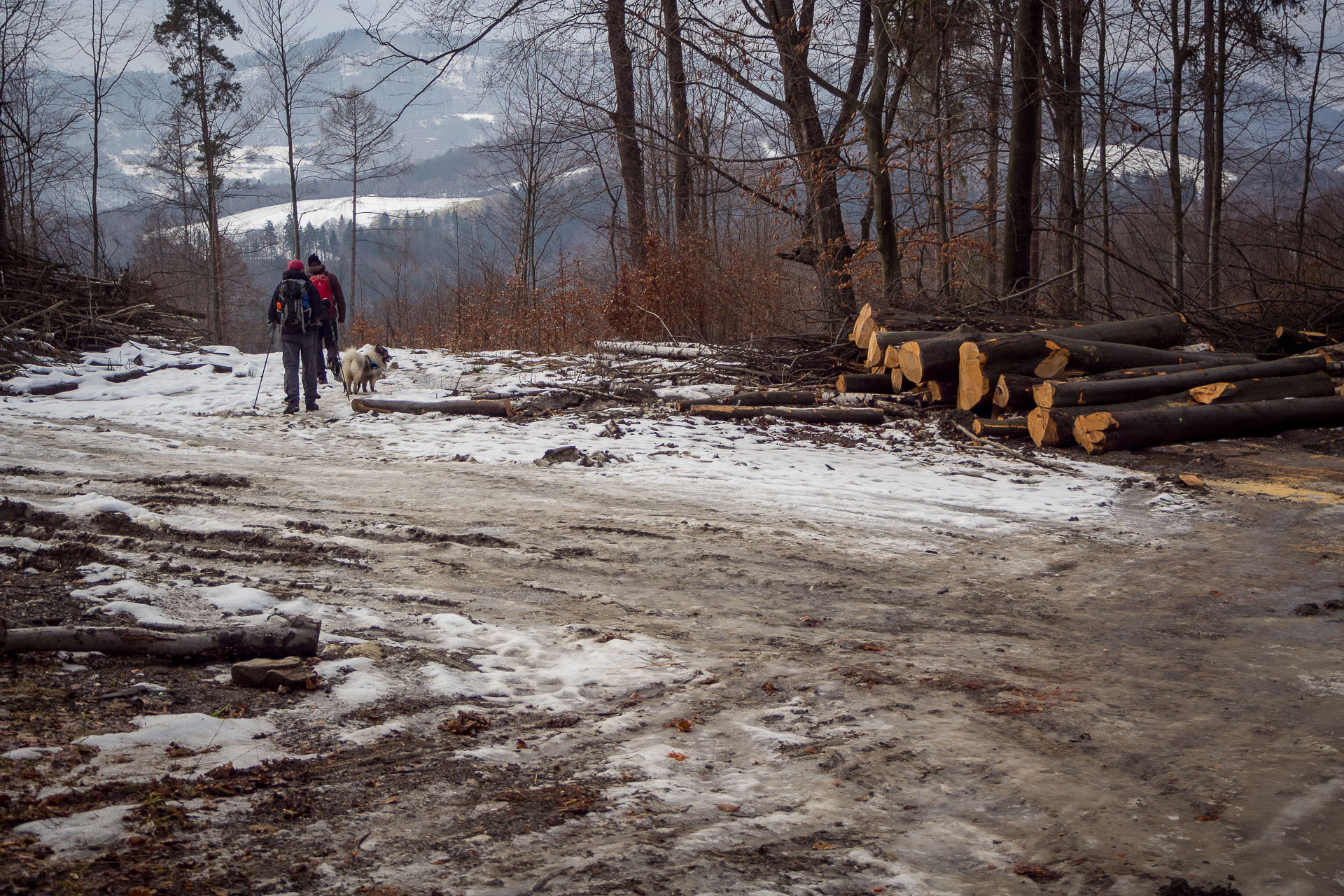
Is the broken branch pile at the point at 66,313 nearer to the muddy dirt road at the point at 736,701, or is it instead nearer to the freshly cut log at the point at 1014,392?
the muddy dirt road at the point at 736,701

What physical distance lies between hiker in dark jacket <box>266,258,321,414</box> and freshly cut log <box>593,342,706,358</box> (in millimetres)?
4598

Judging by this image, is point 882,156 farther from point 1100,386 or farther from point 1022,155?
point 1100,386

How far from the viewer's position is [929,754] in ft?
9.64

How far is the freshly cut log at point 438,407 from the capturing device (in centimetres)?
1100

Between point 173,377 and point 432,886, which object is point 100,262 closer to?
point 173,377

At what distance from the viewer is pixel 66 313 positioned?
628 inches

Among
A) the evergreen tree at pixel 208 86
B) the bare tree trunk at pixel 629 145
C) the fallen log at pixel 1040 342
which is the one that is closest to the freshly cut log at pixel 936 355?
the fallen log at pixel 1040 342

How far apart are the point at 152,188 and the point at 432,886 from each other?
41.5 m

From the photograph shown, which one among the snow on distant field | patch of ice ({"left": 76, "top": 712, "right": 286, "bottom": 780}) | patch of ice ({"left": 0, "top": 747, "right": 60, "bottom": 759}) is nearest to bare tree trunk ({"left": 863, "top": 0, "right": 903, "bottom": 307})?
patch of ice ({"left": 76, "top": 712, "right": 286, "bottom": 780})

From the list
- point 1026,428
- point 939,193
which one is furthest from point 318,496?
point 939,193

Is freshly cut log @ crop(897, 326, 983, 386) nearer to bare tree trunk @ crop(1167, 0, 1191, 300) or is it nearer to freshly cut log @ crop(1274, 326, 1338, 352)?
freshly cut log @ crop(1274, 326, 1338, 352)

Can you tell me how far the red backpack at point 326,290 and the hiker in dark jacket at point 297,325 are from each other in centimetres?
83

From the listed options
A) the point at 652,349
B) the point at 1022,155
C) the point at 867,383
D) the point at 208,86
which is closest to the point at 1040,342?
the point at 867,383

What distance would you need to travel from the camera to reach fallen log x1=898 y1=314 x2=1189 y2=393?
1013 centimetres
